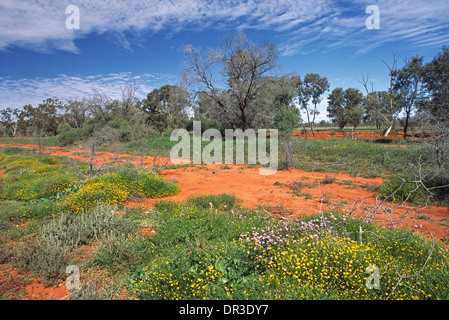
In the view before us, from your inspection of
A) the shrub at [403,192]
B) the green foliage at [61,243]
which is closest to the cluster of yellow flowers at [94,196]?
the green foliage at [61,243]

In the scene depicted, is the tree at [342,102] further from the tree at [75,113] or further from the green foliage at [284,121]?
the tree at [75,113]

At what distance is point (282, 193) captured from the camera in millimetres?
7480

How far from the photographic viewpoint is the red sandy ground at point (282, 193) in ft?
15.2

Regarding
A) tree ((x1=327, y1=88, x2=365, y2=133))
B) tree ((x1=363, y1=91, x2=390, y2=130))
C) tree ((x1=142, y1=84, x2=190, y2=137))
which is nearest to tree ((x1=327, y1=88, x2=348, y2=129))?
tree ((x1=327, y1=88, x2=365, y2=133))

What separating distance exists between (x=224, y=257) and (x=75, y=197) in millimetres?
4379

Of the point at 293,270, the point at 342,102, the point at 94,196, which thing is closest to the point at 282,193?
the point at 293,270

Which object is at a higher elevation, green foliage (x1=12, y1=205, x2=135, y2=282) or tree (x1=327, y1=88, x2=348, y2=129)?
tree (x1=327, y1=88, x2=348, y2=129)

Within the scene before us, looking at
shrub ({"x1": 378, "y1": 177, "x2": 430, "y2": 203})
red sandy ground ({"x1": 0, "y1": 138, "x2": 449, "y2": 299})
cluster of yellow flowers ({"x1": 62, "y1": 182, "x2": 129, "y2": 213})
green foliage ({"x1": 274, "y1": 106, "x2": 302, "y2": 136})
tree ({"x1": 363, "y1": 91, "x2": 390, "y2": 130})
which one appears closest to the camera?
red sandy ground ({"x1": 0, "y1": 138, "x2": 449, "y2": 299})

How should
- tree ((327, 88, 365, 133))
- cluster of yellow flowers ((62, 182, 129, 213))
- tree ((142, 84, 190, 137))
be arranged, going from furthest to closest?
tree ((327, 88, 365, 133)), tree ((142, 84, 190, 137)), cluster of yellow flowers ((62, 182, 129, 213))

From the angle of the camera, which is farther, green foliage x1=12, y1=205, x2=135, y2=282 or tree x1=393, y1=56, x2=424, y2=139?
tree x1=393, y1=56, x2=424, y2=139

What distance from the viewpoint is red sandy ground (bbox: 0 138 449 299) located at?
15.2 ft

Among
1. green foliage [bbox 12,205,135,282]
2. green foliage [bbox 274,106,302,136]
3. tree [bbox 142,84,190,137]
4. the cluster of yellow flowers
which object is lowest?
green foliage [bbox 12,205,135,282]

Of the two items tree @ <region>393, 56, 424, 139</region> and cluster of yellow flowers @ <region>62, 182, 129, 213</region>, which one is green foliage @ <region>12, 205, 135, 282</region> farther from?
tree @ <region>393, 56, 424, 139</region>
